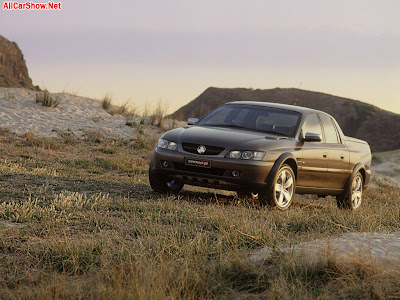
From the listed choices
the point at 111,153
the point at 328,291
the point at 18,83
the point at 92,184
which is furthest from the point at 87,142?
the point at 18,83

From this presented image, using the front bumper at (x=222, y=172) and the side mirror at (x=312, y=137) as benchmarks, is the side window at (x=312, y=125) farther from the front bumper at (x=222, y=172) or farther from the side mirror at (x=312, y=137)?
the front bumper at (x=222, y=172)

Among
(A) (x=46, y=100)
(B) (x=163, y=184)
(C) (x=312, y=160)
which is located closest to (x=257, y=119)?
(C) (x=312, y=160)

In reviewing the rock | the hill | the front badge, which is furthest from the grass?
the hill

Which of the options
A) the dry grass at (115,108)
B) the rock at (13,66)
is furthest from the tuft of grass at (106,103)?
the rock at (13,66)

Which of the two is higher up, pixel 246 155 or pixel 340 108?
pixel 340 108

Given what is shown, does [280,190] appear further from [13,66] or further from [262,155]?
[13,66]

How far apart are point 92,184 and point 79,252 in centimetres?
546

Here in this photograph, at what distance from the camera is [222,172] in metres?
9.14

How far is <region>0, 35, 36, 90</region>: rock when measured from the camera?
38062 mm

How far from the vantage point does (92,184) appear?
429 inches

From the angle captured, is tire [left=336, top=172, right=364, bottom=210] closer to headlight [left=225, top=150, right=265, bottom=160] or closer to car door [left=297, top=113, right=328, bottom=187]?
car door [left=297, top=113, right=328, bottom=187]

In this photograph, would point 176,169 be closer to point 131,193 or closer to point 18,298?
point 131,193

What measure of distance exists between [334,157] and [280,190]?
1872 millimetres

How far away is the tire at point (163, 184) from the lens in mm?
9906
